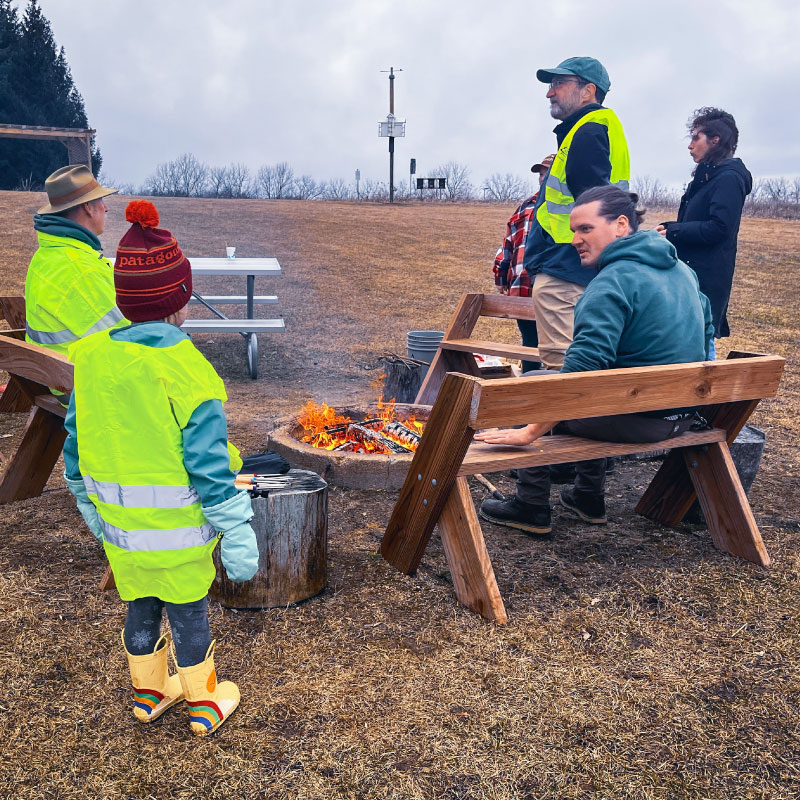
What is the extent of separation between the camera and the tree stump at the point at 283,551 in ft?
10.8

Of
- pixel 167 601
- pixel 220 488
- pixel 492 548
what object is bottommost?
pixel 492 548

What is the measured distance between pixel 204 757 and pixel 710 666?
1915mm

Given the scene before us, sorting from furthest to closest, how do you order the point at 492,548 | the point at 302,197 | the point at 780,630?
the point at 302,197, the point at 492,548, the point at 780,630

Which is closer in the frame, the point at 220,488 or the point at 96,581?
the point at 220,488

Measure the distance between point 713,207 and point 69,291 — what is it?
3.97 meters

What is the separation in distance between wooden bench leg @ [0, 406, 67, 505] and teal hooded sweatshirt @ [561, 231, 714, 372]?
2993mm

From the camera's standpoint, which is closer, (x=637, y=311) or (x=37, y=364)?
(x=637, y=311)

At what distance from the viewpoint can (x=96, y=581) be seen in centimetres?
362

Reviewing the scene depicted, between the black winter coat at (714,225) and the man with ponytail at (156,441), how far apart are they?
3.86 metres

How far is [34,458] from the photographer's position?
14.8 ft

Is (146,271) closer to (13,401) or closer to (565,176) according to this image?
(565,176)

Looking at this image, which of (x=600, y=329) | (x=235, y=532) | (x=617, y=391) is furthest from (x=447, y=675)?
(x=600, y=329)

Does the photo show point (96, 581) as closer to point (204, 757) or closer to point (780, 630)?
point (204, 757)

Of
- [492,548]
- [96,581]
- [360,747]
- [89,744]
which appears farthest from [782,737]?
[96,581]
